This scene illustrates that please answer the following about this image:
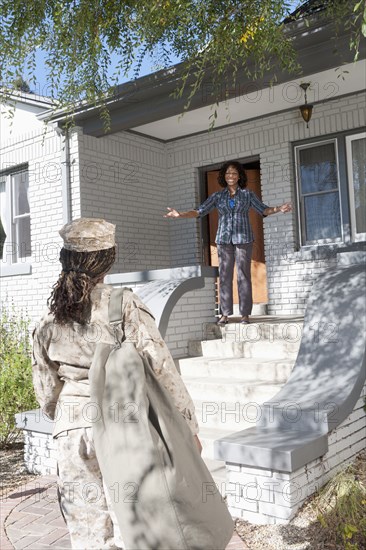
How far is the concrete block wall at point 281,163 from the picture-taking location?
8.65m

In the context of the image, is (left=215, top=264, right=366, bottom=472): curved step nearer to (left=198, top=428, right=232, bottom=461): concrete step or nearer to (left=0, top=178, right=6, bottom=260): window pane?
(left=198, top=428, right=232, bottom=461): concrete step

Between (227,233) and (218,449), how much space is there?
128 inches

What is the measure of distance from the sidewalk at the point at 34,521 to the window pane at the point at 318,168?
5716 mm

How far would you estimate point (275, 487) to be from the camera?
4.22m

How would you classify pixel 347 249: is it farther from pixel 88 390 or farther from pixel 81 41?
pixel 88 390

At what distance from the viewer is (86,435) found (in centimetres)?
248

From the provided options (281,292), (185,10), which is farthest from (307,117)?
(185,10)

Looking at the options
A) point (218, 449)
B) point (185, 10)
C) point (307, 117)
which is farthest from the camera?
point (307, 117)

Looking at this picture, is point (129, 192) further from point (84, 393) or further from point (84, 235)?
point (84, 393)

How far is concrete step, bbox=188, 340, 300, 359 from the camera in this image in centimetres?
640

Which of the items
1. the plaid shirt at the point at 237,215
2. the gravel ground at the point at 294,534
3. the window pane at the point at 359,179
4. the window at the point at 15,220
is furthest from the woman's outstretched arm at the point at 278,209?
the window at the point at 15,220

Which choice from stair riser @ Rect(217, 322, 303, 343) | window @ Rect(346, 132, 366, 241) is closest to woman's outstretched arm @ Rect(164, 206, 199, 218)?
stair riser @ Rect(217, 322, 303, 343)

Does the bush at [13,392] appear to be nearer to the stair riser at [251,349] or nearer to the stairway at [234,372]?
the stairway at [234,372]

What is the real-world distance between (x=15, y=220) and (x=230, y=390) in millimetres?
6331
